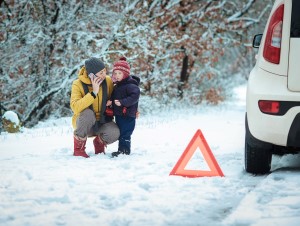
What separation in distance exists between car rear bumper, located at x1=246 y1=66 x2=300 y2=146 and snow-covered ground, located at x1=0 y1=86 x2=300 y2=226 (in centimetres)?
42

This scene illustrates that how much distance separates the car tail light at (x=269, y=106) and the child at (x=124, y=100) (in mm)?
1873

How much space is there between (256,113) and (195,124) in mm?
6076

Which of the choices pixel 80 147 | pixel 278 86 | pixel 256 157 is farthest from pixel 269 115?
pixel 80 147

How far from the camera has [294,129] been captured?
3994mm

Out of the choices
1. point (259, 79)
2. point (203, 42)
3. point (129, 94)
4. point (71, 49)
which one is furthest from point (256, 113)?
point (203, 42)

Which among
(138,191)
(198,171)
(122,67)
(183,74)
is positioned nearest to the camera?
(138,191)

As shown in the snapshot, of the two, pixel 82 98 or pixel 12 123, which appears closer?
pixel 82 98

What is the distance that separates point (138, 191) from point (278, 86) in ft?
5.01

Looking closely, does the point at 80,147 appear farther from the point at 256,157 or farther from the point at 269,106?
the point at 269,106

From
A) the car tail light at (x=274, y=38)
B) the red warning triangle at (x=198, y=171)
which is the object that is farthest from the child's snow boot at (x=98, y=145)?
the car tail light at (x=274, y=38)

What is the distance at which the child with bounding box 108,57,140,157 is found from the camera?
18.3 ft

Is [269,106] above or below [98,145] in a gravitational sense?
above

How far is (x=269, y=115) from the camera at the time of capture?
13.3ft

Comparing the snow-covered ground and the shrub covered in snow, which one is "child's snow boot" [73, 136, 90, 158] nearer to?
the snow-covered ground
